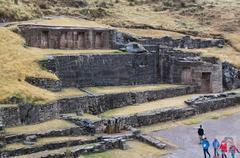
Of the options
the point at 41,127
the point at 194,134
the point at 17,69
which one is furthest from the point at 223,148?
the point at 17,69

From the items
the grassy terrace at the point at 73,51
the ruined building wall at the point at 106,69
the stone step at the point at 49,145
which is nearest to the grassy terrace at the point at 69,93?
the ruined building wall at the point at 106,69

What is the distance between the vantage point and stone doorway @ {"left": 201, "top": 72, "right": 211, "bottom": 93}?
3412 centimetres

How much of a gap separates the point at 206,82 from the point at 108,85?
21.8ft

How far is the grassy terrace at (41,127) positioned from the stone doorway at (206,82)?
12.7 m

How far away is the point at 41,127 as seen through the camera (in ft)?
74.2

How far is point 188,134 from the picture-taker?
2541cm

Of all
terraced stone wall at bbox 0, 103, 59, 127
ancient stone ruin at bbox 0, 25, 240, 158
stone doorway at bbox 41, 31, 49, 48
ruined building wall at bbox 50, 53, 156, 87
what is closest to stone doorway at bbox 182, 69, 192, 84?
ancient stone ruin at bbox 0, 25, 240, 158

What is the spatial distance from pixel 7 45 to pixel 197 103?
33.8 ft

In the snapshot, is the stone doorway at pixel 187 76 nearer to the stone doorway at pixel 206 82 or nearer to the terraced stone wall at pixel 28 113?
the stone doorway at pixel 206 82

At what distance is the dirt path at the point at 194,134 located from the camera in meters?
22.6

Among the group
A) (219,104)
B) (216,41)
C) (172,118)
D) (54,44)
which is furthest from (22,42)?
(216,41)

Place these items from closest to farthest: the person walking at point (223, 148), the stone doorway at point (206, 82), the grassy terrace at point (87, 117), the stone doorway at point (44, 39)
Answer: the person walking at point (223, 148) < the grassy terrace at point (87, 117) < the stone doorway at point (44, 39) < the stone doorway at point (206, 82)

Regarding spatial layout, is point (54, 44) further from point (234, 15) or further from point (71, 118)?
point (234, 15)

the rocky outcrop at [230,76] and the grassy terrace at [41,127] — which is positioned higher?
the grassy terrace at [41,127]
